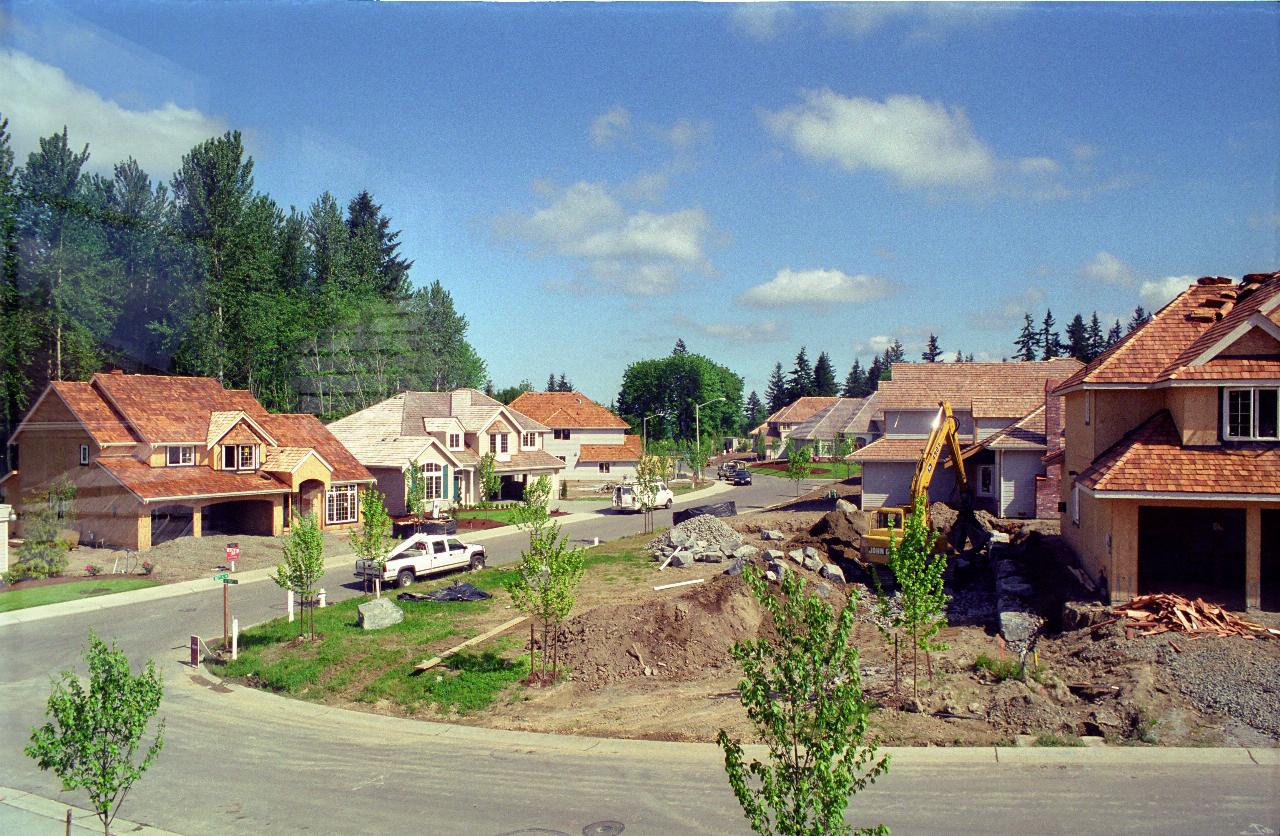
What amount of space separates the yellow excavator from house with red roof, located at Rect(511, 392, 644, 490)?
3920cm

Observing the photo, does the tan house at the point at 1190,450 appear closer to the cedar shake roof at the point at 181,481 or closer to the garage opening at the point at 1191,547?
the garage opening at the point at 1191,547

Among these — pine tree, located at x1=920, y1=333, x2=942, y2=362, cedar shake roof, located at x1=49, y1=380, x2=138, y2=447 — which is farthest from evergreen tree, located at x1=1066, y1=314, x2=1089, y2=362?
cedar shake roof, located at x1=49, y1=380, x2=138, y2=447

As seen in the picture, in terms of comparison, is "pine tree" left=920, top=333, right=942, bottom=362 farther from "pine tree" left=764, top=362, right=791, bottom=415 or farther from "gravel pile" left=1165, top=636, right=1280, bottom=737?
"gravel pile" left=1165, top=636, right=1280, bottom=737

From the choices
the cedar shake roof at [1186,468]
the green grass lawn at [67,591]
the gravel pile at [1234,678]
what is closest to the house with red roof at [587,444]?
the green grass lawn at [67,591]

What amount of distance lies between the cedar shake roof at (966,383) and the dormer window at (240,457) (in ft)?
110

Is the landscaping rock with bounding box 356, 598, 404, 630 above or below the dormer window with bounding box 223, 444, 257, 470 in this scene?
below

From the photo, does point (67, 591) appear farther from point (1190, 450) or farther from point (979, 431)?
point (979, 431)

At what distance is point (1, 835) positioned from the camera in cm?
1183

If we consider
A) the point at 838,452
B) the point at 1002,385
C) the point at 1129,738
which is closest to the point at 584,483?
the point at 838,452

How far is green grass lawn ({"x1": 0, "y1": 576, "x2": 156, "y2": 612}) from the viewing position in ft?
87.6

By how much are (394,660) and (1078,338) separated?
104241mm

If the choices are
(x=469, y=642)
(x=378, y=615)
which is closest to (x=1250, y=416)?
(x=469, y=642)

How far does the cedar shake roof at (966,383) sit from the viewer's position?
1929 inches

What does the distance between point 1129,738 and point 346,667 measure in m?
16.6
